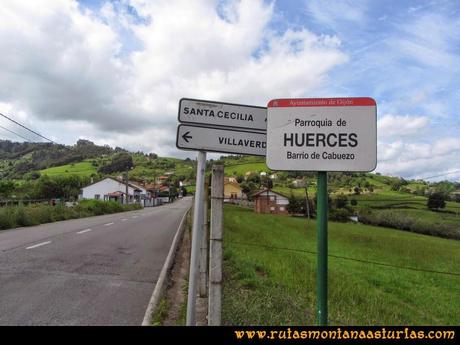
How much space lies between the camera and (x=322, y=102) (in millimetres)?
2969

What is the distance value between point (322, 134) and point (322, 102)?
0.25 metres

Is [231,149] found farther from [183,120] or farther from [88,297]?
[88,297]

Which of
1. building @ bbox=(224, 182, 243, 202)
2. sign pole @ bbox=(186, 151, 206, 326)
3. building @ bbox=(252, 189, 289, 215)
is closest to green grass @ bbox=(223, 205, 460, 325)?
sign pole @ bbox=(186, 151, 206, 326)

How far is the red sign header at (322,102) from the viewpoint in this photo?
2.93m

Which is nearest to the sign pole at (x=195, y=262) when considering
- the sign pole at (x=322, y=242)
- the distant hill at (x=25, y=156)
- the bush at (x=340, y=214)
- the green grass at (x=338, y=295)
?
the green grass at (x=338, y=295)

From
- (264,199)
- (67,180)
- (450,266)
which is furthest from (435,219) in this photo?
(67,180)

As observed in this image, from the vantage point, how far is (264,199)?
127 feet

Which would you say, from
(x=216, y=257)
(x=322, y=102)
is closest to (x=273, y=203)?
(x=216, y=257)

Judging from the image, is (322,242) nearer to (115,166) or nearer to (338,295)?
(338,295)

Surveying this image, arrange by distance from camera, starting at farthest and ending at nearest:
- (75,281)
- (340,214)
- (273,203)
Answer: (340,214), (273,203), (75,281)

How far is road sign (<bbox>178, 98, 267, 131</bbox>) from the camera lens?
143 inches

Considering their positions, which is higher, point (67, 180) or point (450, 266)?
point (67, 180)

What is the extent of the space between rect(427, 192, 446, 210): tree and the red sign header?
5316 centimetres

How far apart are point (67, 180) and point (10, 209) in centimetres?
6121
